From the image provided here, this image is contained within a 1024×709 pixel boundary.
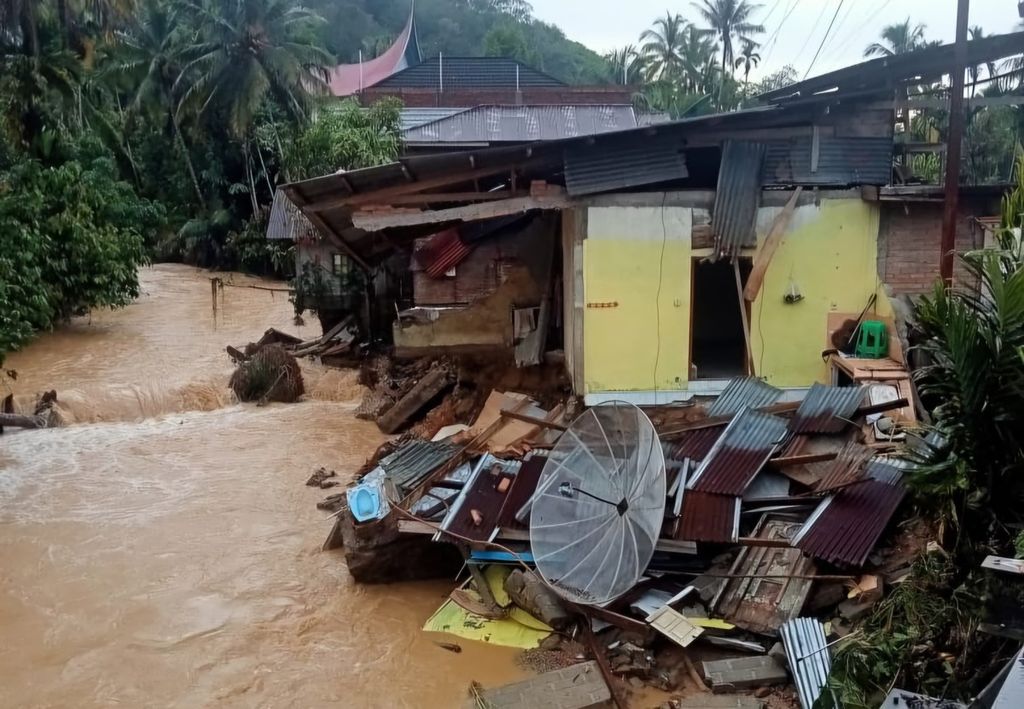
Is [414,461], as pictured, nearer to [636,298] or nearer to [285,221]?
[636,298]

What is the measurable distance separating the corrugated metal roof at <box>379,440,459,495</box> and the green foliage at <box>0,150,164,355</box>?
30.4 ft

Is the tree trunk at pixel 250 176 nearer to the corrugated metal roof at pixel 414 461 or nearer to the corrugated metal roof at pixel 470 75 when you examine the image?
the corrugated metal roof at pixel 470 75

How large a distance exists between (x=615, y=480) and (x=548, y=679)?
1862 mm

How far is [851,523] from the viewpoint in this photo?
6.79 m

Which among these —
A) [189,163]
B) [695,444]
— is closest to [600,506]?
[695,444]

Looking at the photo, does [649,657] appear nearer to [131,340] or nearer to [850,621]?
[850,621]

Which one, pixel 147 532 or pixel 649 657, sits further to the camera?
pixel 147 532

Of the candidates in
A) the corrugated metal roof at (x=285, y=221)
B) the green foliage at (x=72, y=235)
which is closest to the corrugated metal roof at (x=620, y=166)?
the green foliage at (x=72, y=235)

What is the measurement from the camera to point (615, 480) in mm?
7508

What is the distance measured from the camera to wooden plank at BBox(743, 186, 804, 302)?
9516 mm

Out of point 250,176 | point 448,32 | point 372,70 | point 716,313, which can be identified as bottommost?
point 716,313

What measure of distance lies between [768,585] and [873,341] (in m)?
3.90

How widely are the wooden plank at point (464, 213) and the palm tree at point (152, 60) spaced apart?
2703cm

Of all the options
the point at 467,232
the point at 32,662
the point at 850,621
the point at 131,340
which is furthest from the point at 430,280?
the point at 131,340
